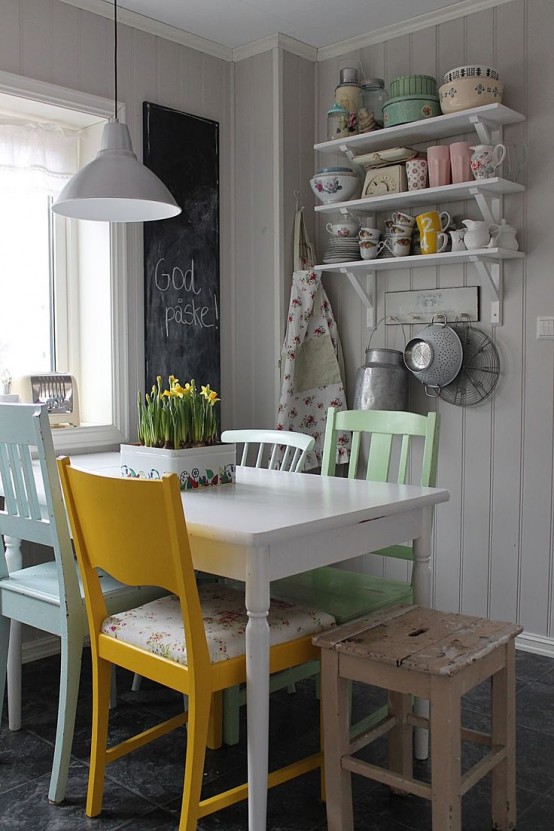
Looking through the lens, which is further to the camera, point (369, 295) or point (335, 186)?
point (369, 295)

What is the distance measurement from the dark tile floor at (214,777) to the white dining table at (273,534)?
318 mm

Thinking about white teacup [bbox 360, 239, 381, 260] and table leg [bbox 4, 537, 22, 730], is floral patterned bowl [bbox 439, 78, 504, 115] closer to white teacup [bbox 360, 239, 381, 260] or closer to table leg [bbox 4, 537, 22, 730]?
white teacup [bbox 360, 239, 381, 260]

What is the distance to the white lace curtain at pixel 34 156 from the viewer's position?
9.96 feet

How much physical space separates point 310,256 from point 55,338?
1.10 meters

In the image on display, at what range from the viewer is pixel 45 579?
228cm

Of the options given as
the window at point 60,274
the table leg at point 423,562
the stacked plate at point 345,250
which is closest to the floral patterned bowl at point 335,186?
the stacked plate at point 345,250

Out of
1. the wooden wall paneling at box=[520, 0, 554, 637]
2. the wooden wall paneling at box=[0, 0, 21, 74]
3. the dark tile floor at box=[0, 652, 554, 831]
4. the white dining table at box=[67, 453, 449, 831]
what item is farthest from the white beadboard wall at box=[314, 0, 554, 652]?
the wooden wall paneling at box=[0, 0, 21, 74]

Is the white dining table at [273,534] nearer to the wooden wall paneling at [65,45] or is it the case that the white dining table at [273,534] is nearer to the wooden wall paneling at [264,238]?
the wooden wall paneling at [264,238]

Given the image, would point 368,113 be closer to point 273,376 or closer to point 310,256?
point 310,256

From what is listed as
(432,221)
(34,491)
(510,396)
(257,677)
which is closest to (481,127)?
(432,221)

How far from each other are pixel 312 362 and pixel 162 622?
1.77 m

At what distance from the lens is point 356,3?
3.09m

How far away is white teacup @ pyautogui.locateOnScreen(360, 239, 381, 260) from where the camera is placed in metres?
3.24

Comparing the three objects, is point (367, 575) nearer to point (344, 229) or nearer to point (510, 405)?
point (510, 405)
